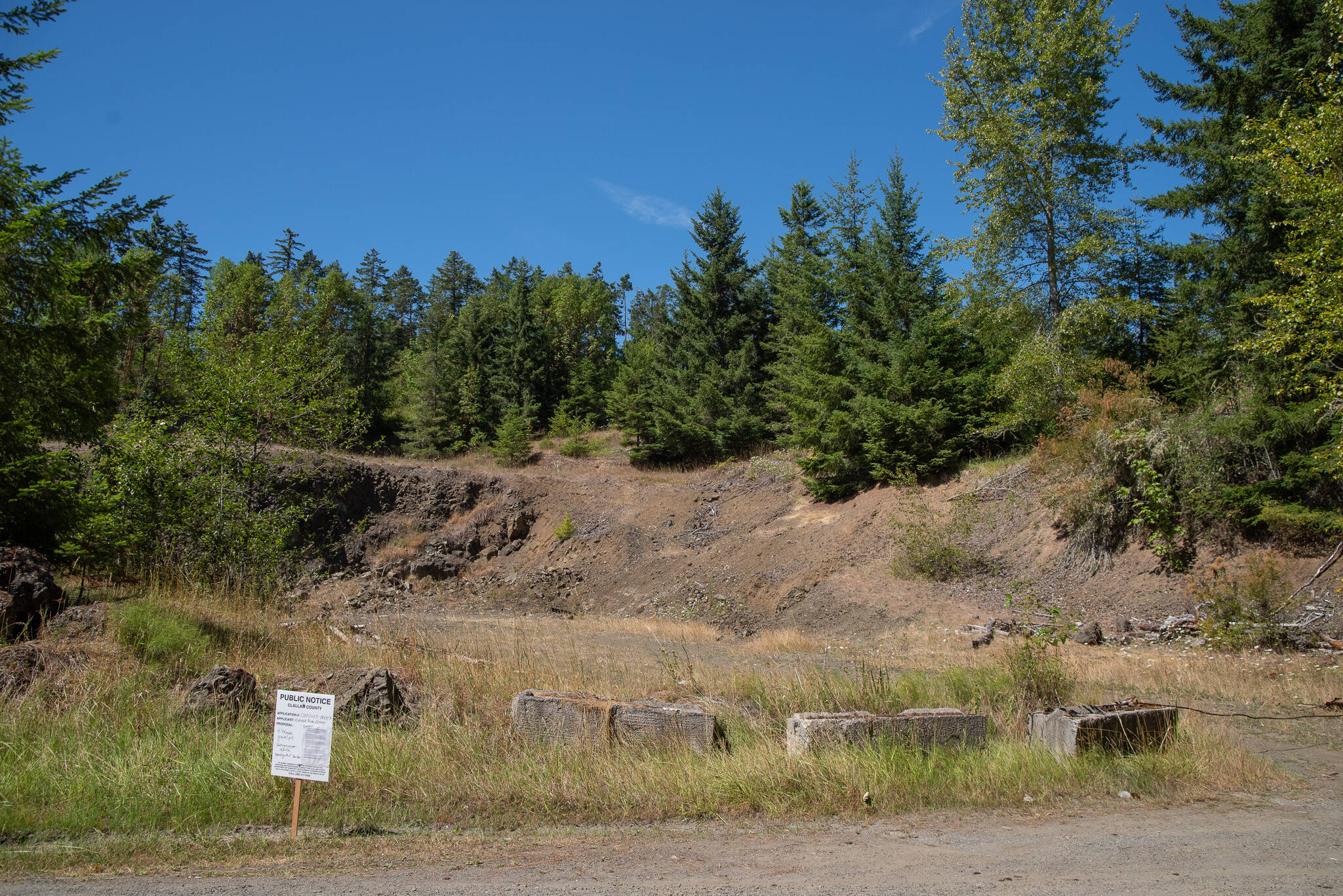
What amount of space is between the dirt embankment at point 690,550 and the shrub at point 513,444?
2438 millimetres

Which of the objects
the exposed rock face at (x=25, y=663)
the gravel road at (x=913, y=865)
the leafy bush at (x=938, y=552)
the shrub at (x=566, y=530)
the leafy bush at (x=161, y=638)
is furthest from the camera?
the shrub at (x=566, y=530)

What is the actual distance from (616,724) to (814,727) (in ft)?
5.59

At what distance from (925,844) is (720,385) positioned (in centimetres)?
3195

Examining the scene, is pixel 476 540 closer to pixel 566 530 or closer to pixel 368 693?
pixel 566 530

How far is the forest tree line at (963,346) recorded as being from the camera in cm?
1046

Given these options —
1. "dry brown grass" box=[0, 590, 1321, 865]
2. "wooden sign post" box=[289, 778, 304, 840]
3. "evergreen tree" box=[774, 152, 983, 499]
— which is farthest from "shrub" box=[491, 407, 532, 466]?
"wooden sign post" box=[289, 778, 304, 840]

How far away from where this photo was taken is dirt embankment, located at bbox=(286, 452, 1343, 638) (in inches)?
688

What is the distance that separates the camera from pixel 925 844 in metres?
4.95

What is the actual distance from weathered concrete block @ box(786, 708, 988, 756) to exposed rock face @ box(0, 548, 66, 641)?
325 inches

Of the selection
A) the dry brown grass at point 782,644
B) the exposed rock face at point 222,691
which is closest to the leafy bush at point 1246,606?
the dry brown grass at point 782,644

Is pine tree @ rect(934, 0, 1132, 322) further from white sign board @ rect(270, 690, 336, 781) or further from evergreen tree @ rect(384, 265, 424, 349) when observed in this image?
evergreen tree @ rect(384, 265, 424, 349)

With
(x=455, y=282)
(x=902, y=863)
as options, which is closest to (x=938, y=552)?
(x=902, y=863)

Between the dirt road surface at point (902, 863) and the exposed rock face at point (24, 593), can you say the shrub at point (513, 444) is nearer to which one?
the exposed rock face at point (24, 593)

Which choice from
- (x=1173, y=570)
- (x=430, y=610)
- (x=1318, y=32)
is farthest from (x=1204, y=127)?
(x=430, y=610)
